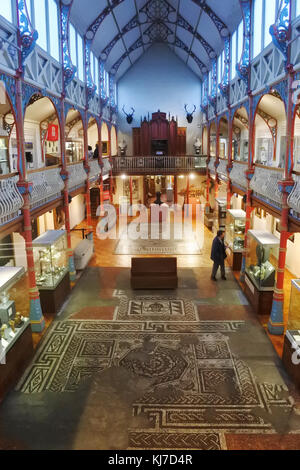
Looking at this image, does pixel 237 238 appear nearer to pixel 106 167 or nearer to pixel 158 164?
pixel 106 167

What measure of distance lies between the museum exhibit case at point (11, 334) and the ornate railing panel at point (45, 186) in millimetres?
2592

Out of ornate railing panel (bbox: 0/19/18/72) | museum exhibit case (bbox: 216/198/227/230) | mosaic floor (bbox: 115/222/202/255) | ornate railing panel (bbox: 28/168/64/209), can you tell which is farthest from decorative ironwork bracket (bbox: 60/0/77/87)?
museum exhibit case (bbox: 216/198/227/230)

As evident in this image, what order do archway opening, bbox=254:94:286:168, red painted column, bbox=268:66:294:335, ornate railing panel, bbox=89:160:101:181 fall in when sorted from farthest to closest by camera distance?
1. ornate railing panel, bbox=89:160:101:181
2. archway opening, bbox=254:94:286:168
3. red painted column, bbox=268:66:294:335

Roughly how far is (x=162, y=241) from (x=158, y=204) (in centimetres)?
529

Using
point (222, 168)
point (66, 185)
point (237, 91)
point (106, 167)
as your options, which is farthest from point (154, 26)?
point (66, 185)

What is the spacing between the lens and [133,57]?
2709 cm

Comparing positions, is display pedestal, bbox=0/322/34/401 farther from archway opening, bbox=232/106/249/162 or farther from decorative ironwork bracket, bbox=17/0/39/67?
archway opening, bbox=232/106/249/162

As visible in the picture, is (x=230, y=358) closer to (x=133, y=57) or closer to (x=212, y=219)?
(x=212, y=219)

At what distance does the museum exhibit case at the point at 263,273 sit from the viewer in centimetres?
1130

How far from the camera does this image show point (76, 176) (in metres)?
15.4

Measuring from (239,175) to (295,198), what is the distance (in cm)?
641

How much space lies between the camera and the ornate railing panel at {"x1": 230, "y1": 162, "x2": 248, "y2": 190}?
46.5 ft

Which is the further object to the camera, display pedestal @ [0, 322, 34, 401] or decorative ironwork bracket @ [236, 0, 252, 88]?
decorative ironwork bracket @ [236, 0, 252, 88]

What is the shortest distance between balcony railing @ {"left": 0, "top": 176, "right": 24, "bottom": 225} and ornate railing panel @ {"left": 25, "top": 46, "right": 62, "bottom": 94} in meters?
3.15
